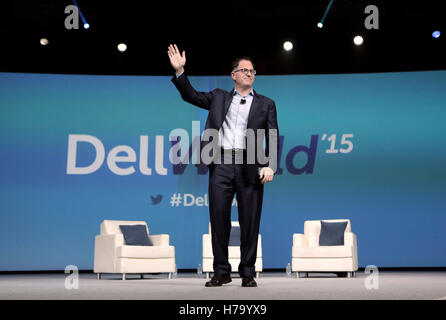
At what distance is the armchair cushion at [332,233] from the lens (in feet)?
23.1

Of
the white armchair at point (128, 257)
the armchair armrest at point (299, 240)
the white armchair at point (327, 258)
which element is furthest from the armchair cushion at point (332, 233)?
the white armchair at point (128, 257)

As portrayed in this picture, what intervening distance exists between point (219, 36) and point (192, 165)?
2.16 metres

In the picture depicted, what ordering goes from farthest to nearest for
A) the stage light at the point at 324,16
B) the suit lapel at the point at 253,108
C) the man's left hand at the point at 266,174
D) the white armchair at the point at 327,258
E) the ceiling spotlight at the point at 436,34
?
the ceiling spotlight at the point at 436,34, the stage light at the point at 324,16, the white armchair at the point at 327,258, the suit lapel at the point at 253,108, the man's left hand at the point at 266,174

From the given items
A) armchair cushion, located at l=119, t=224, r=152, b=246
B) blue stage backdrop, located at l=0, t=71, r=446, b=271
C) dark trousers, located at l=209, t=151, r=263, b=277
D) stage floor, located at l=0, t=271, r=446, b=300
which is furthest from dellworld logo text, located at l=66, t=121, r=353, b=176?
dark trousers, located at l=209, t=151, r=263, b=277

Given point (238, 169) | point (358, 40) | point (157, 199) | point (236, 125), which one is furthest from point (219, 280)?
point (358, 40)

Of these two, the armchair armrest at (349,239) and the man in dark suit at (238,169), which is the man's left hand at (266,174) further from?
the armchair armrest at (349,239)

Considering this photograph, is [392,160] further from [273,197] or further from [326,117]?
[273,197]

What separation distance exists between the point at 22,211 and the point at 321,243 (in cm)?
462

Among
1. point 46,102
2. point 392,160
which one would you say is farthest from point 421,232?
point 46,102

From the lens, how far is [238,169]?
356 centimetres

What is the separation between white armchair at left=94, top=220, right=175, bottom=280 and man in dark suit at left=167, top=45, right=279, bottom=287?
9.60 ft

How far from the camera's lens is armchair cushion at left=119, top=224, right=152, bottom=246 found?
22.3 ft

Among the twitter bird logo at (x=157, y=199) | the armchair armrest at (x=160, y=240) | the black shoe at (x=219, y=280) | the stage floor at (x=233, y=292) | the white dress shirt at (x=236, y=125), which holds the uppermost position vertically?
the white dress shirt at (x=236, y=125)

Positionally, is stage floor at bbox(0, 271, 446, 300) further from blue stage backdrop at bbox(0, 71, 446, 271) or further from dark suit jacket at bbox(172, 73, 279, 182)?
blue stage backdrop at bbox(0, 71, 446, 271)
